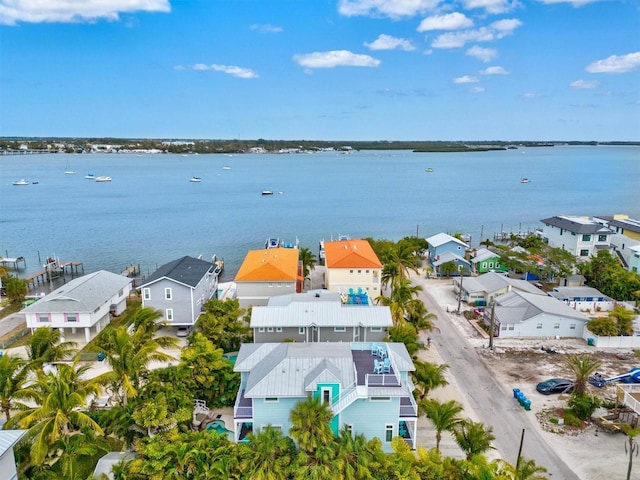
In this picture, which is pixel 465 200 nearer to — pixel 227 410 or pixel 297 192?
pixel 297 192

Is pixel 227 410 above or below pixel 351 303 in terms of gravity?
below

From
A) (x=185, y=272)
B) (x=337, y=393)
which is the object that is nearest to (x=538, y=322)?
(x=337, y=393)

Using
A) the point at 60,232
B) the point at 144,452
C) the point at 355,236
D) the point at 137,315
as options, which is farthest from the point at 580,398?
the point at 60,232

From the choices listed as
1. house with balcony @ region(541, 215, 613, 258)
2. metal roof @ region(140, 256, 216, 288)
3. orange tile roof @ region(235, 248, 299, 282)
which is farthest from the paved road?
house with balcony @ region(541, 215, 613, 258)

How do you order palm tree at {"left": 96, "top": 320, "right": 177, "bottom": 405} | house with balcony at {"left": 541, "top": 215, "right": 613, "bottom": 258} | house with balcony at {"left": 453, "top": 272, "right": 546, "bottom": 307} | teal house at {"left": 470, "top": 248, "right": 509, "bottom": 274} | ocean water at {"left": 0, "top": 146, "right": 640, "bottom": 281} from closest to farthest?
palm tree at {"left": 96, "top": 320, "right": 177, "bottom": 405}
house with balcony at {"left": 453, "top": 272, "right": 546, "bottom": 307}
teal house at {"left": 470, "top": 248, "right": 509, "bottom": 274}
house with balcony at {"left": 541, "top": 215, "right": 613, "bottom": 258}
ocean water at {"left": 0, "top": 146, "right": 640, "bottom": 281}

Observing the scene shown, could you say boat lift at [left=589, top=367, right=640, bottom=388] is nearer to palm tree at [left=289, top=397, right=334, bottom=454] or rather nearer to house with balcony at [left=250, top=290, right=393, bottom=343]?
house with balcony at [left=250, top=290, right=393, bottom=343]

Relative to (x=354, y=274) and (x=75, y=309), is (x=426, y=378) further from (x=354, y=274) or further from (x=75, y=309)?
(x=75, y=309)
